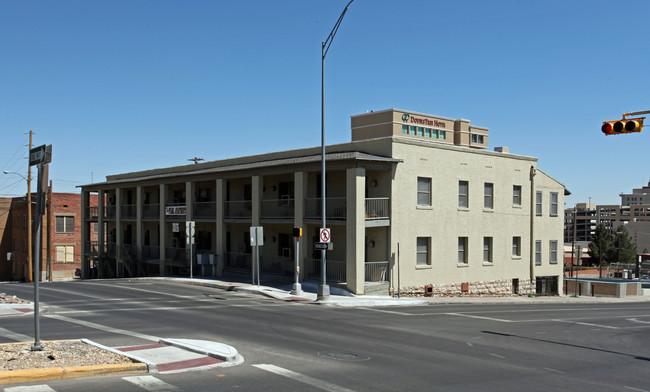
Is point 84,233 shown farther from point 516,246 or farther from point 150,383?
point 150,383

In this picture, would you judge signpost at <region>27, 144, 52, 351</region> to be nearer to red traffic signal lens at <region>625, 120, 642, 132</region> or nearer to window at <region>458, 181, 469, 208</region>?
red traffic signal lens at <region>625, 120, 642, 132</region>

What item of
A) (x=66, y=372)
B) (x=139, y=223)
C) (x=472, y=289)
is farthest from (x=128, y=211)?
(x=66, y=372)

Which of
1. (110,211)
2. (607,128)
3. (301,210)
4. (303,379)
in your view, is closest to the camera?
(303,379)

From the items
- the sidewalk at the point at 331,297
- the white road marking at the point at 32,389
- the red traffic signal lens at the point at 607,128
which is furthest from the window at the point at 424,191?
the white road marking at the point at 32,389

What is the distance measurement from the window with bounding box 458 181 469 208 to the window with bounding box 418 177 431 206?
105 inches

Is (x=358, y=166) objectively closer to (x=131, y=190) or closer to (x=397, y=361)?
(x=397, y=361)

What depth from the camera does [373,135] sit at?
62.4 meters

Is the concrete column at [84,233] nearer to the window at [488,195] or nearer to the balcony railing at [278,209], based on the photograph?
the balcony railing at [278,209]

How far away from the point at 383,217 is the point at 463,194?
6.37m

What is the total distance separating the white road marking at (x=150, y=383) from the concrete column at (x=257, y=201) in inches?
855

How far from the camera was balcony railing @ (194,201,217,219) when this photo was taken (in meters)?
37.5

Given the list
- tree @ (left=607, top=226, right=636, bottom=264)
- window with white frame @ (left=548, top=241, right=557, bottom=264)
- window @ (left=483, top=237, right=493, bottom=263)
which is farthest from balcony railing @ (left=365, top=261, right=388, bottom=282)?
tree @ (left=607, top=226, right=636, bottom=264)

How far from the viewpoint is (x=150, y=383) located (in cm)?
942

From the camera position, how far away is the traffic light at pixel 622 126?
1480 centimetres
